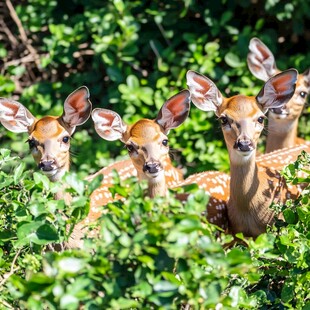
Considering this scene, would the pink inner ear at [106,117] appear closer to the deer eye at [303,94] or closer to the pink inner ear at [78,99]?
the pink inner ear at [78,99]

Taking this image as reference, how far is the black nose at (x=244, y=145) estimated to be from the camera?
18.2 ft

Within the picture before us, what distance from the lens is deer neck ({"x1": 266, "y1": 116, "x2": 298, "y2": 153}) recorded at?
24.0ft

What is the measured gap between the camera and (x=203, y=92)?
20.2 ft

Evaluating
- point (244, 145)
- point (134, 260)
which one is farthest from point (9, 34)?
point (134, 260)

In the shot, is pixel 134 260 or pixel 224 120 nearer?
pixel 134 260

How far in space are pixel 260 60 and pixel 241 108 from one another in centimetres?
170

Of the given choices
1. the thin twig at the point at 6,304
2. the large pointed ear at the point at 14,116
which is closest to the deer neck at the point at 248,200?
the large pointed ear at the point at 14,116

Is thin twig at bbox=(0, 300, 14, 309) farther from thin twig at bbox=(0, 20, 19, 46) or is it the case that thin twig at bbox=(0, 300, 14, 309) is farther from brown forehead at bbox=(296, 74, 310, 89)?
thin twig at bbox=(0, 20, 19, 46)

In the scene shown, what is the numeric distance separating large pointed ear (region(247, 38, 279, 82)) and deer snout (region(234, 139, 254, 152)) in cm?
189

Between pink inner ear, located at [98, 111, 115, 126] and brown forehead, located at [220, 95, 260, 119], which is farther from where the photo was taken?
pink inner ear, located at [98, 111, 115, 126]

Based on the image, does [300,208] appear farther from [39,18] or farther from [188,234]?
[39,18]

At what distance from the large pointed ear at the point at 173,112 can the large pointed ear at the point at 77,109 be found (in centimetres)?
45

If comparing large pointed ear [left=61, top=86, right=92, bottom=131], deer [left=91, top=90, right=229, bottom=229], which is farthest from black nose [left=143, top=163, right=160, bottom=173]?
large pointed ear [left=61, top=86, right=92, bottom=131]

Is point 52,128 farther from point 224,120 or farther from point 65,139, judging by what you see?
point 224,120
